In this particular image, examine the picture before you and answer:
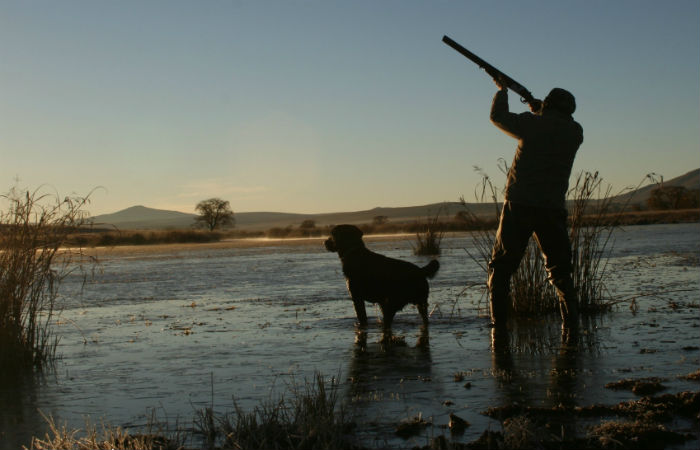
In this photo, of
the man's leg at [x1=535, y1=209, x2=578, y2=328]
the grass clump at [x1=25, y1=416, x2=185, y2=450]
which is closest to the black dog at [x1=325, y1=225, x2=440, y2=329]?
the man's leg at [x1=535, y1=209, x2=578, y2=328]

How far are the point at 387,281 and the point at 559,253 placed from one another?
2.01 m

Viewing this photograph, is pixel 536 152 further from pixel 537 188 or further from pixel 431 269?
pixel 431 269

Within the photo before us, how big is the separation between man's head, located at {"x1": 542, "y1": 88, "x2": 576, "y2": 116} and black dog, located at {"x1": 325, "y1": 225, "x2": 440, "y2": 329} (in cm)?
216

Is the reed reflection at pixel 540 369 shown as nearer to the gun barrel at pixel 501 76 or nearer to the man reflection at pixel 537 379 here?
the man reflection at pixel 537 379

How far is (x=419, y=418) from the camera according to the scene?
3965 millimetres

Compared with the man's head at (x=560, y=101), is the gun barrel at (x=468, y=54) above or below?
above

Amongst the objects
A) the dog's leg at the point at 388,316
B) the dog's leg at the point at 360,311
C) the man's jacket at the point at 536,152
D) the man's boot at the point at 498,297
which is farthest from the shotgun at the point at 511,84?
the dog's leg at the point at 360,311

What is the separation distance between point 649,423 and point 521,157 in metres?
3.04

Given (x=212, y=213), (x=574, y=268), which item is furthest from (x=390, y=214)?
(x=574, y=268)

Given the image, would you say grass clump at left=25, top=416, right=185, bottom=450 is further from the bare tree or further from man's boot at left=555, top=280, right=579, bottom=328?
the bare tree

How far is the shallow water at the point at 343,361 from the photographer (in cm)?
Result: 452

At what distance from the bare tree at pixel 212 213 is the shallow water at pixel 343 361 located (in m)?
90.1

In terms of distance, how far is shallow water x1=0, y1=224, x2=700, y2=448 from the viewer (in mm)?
4516

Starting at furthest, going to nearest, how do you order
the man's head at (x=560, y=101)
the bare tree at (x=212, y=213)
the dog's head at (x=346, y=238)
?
the bare tree at (x=212, y=213), the dog's head at (x=346, y=238), the man's head at (x=560, y=101)
